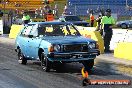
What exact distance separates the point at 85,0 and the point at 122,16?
827 cm

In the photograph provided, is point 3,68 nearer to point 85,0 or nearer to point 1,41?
point 1,41

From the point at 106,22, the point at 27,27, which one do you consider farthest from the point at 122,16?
the point at 27,27

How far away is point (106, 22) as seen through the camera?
1880cm

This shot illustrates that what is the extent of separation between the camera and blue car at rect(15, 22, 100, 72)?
40.6ft

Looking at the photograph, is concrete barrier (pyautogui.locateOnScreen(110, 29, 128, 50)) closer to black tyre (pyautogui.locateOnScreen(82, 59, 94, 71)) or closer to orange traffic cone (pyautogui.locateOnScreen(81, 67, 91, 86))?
black tyre (pyautogui.locateOnScreen(82, 59, 94, 71))

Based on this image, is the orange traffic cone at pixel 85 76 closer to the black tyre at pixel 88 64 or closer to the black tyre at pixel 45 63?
the black tyre at pixel 45 63

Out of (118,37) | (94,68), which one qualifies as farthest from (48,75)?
(118,37)

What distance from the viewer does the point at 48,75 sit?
39.4 ft

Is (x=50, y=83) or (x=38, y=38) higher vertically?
(x=38, y=38)

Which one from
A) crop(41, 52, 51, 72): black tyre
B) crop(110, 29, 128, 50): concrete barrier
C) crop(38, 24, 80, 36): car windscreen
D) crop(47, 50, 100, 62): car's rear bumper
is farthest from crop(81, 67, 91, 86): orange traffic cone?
crop(110, 29, 128, 50): concrete barrier

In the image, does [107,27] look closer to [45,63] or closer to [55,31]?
[55,31]

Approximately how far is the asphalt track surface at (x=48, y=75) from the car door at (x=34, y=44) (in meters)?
0.45

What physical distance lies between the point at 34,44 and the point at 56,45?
138cm

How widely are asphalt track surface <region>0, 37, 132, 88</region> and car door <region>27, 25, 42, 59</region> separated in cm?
45
